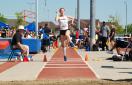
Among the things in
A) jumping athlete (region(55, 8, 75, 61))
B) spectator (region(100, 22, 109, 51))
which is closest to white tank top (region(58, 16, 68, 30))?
jumping athlete (region(55, 8, 75, 61))

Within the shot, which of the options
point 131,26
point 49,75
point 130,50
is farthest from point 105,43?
point 131,26

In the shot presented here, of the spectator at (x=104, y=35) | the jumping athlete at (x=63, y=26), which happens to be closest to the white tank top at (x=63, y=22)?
Result: the jumping athlete at (x=63, y=26)

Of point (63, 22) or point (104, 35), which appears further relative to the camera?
point (104, 35)

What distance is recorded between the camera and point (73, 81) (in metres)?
12.9

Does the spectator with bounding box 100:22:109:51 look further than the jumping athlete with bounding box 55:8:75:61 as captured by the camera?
Yes

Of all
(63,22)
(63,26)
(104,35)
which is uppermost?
(63,22)

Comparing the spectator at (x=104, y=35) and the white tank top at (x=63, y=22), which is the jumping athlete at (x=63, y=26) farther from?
the spectator at (x=104, y=35)

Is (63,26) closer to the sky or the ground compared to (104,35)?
closer to the sky

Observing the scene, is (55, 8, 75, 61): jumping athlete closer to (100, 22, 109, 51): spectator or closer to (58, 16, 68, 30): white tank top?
(58, 16, 68, 30): white tank top

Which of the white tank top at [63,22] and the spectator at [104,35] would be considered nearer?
the white tank top at [63,22]

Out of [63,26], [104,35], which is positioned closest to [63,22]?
[63,26]

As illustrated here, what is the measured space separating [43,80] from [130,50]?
8498mm

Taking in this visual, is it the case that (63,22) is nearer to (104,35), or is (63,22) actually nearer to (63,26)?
(63,26)

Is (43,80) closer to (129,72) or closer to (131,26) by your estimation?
(129,72)
